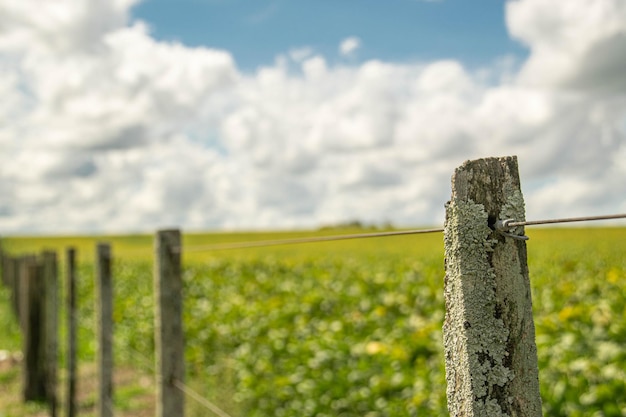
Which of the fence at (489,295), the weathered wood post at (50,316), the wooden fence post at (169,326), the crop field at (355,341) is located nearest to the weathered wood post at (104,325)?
the crop field at (355,341)

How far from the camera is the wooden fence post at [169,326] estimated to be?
11.5ft

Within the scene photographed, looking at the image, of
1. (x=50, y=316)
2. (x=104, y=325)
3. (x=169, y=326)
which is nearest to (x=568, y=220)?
Answer: (x=169, y=326)

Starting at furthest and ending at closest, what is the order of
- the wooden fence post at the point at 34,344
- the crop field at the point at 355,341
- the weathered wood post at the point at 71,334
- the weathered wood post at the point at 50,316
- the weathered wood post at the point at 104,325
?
the wooden fence post at the point at 34,344 → the weathered wood post at the point at 50,316 → the weathered wood post at the point at 71,334 → the weathered wood post at the point at 104,325 → the crop field at the point at 355,341

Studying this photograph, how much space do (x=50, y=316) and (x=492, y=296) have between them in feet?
23.7

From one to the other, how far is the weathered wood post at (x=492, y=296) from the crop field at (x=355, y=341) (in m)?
3.10

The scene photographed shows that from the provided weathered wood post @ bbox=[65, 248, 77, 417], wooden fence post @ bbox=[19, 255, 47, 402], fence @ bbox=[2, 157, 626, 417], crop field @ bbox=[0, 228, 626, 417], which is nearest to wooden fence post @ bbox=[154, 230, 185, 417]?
crop field @ bbox=[0, 228, 626, 417]

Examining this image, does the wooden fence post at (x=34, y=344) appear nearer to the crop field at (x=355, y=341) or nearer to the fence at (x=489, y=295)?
the crop field at (x=355, y=341)

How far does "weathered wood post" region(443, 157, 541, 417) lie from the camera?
4.60ft

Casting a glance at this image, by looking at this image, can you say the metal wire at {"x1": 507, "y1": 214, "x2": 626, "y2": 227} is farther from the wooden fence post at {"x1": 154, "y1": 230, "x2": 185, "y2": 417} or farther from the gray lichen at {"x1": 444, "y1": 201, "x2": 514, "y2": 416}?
the wooden fence post at {"x1": 154, "y1": 230, "x2": 185, "y2": 417}

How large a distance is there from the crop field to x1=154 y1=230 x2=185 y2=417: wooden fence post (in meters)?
1.91

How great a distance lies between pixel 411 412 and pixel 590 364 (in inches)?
50.0

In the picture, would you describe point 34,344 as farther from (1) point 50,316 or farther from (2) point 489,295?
(2) point 489,295

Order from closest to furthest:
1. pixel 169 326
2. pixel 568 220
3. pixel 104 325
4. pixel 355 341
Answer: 1. pixel 568 220
2. pixel 169 326
3. pixel 104 325
4. pixel 355 341

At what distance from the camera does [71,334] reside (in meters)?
6.18
